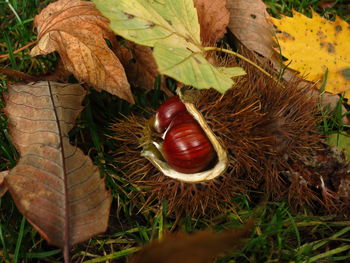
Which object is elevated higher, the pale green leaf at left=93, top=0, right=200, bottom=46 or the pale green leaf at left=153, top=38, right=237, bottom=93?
the pale green leaf at left=93, top=0, right=200, bottom=46

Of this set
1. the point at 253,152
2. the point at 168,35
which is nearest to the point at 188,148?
the point at 253,152

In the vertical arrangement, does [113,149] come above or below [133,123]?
below

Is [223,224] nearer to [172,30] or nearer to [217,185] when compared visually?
[217,185]

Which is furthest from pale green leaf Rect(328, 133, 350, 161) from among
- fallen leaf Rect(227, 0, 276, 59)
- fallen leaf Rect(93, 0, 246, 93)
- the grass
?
fallen leaf Rect(93, 0, 246, 93)

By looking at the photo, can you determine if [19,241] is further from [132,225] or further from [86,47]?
[86,47]

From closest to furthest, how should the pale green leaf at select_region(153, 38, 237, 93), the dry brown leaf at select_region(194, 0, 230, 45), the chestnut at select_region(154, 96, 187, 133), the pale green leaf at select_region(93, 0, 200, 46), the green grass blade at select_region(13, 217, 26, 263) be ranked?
1. the pale green leaf at select_region(153, 38, 237, 93)
2. the pale green leaf at select_region(93, 0, 200, 46)
3. the green grass blade at select_region(13, 217, 26, 263)
4. the chestnut at select_region(154, 96, 187, 133)
5. the dry brown leaf at select_region(194, 0, 230, 45)

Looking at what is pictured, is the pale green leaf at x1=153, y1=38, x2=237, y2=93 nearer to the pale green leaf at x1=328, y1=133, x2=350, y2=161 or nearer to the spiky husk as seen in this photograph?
the spiky husk

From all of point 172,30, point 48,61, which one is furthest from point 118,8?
point 48,61
